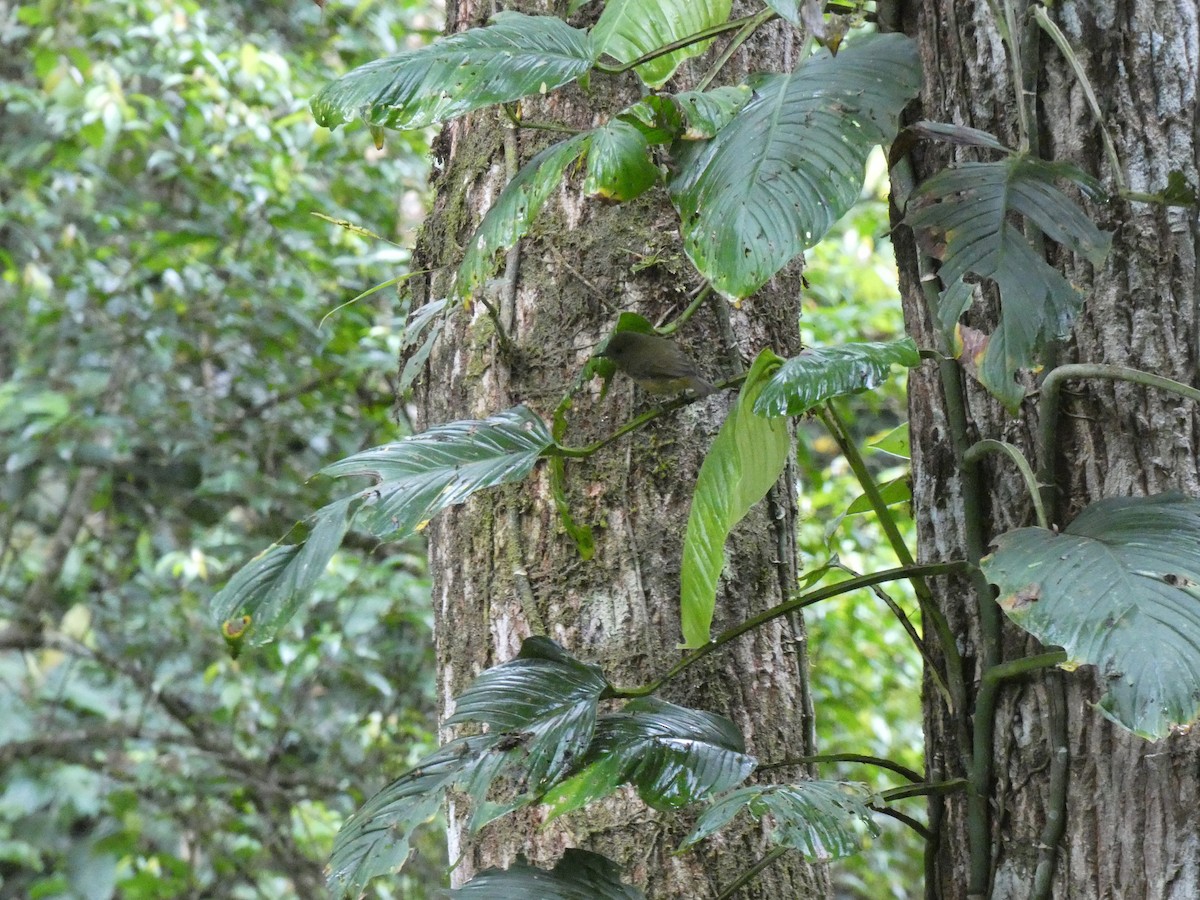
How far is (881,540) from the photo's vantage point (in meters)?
3.13

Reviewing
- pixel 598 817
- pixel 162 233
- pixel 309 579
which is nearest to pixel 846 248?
pixel 162 233

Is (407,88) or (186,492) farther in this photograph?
(186,492)

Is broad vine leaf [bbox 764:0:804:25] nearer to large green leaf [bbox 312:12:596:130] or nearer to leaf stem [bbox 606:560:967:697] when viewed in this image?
large green leaf [bbox 312:12:596:130]

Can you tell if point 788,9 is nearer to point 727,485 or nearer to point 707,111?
point 707,111

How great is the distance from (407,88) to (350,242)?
2496 mm

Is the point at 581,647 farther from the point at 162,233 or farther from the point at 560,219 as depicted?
the point at 162,233

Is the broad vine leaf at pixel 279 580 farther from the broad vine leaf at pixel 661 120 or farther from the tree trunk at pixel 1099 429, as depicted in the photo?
the tree trunk at pixel 1099 429

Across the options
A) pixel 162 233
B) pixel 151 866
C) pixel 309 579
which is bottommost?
pixel 151 866


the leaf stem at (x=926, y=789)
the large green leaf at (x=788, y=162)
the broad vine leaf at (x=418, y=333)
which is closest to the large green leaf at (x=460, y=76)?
the large green leaf at (x=788, y=162)

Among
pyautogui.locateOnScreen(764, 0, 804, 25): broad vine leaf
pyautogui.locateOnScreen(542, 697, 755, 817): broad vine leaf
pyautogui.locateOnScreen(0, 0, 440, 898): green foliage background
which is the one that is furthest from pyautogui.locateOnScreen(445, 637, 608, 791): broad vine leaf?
pyautogui.locateOnScreen(0, 0, 440, 898): green foliage background

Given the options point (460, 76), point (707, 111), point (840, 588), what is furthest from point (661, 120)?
point (840, 588)

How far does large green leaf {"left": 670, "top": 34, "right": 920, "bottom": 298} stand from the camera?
0.71 m

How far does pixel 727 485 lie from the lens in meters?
0.80

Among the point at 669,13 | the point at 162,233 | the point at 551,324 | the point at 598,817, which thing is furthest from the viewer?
the point at 162,233
